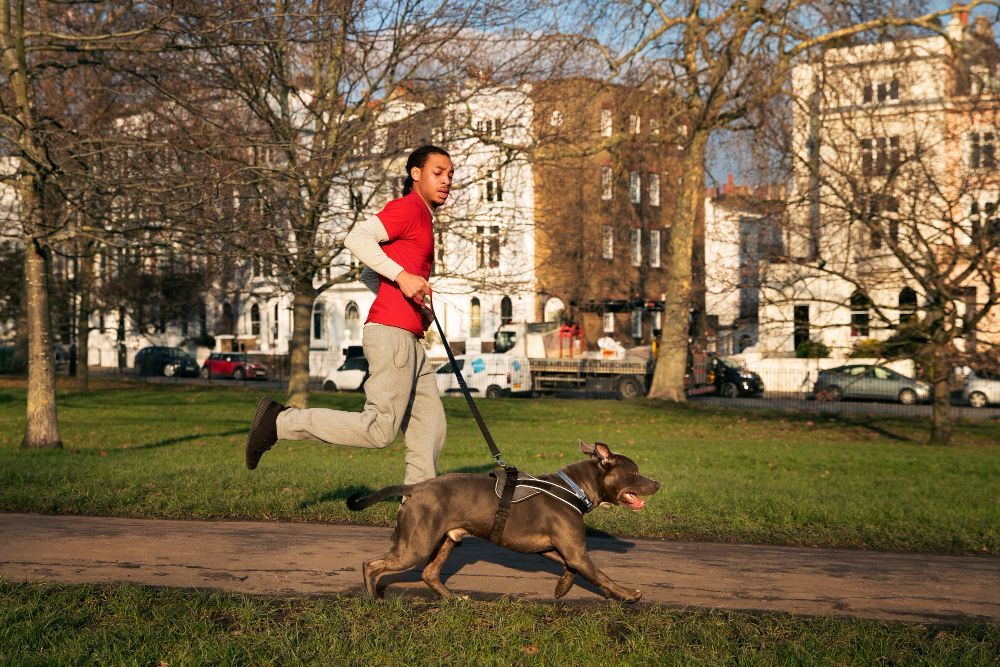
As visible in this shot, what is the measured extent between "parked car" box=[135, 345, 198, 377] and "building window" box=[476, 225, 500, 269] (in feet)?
101

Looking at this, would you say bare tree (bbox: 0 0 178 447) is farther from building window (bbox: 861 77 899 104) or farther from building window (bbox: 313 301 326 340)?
building window (bbox: 313 301 326 340)

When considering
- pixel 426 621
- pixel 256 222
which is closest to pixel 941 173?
pixel 256 222

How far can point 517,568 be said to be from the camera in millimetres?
6012

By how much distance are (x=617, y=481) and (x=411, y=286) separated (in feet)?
5.02

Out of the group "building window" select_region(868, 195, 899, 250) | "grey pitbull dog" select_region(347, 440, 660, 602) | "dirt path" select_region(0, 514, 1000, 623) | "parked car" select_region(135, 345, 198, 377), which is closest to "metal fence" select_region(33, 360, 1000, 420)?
"building window" select_region(868, 195, 899, 250)

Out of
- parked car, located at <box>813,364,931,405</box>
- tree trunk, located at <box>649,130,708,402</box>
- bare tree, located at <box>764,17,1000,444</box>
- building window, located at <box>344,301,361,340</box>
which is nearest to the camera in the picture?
bare tree, located at <box>764,17,1000,444</box>

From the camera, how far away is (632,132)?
2609 cm

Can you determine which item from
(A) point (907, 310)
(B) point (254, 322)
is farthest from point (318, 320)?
(A) point (907, 310)

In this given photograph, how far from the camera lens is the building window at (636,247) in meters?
44.5

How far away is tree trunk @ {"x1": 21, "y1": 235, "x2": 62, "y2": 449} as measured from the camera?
13.0 m

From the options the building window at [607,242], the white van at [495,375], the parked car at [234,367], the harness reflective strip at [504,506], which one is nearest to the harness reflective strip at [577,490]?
the harness reflective strip at [504,506]

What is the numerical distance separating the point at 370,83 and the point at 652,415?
11.5 metres

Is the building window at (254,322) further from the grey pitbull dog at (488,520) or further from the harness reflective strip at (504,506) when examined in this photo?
the harness reflective strip at (504,506)

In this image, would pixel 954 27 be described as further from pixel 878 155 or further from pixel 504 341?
pixel 504 341
